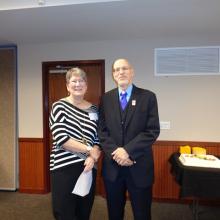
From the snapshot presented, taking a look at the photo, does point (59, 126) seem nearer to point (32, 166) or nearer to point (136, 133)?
point (136, 133)

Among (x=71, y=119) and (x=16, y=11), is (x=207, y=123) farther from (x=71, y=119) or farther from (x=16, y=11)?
(x=16, y=11)

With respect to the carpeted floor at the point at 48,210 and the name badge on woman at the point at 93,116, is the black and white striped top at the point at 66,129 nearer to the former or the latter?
the name badge on woman at the point at 93,116

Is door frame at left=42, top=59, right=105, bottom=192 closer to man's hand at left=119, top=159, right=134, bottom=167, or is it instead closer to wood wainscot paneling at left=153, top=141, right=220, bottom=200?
wood wainscot paneling at left=153, top=141, right=220, bottom=200

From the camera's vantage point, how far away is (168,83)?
322 cm

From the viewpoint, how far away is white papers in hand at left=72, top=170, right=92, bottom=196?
1639 millimetres

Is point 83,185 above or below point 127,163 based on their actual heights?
below

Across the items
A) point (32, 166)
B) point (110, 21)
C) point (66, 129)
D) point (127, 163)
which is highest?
point (110, 21)

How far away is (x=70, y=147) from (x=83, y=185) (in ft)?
0.87

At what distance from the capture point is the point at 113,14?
237 cm

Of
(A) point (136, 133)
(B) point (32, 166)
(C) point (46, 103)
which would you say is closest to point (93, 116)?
(A) point (136, 133)

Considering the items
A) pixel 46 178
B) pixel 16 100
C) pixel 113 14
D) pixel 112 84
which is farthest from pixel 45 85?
pixel 113 14

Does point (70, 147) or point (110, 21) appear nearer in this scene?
point (70, 147)

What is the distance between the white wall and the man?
1.54 meters

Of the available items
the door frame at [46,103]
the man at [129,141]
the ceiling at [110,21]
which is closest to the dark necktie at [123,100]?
the man at [129,141]
